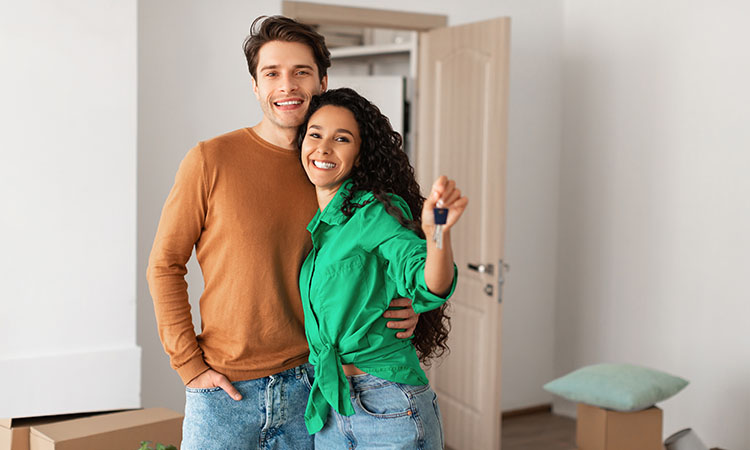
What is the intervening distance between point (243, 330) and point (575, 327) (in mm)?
3175

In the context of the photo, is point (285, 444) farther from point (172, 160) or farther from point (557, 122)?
point (557, 122)

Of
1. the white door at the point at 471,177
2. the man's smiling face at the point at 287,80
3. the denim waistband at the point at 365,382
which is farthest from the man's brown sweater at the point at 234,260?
the white door at the point at 471,177

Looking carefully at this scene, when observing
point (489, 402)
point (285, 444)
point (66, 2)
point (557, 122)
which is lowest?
point (489, 402)

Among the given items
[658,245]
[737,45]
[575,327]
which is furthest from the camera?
[575,327]

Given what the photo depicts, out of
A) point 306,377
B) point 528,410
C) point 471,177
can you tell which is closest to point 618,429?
point 471,177

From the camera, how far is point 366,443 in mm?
1589

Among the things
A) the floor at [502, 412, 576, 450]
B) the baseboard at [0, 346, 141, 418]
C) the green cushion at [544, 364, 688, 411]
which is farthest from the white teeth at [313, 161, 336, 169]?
the floor at [502, 412, 576, 450]

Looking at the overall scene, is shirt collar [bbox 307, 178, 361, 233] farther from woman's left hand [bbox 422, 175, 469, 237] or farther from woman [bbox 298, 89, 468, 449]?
woman's left hand [bbox 422, 175, 469, 237]

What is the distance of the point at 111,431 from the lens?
2412 mm

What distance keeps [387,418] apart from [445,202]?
20.6 inches

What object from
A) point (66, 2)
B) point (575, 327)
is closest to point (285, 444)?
point (66, 2)

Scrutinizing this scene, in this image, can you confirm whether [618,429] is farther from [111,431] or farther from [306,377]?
[111,431]

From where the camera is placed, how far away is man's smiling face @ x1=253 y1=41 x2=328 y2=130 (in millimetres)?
1753

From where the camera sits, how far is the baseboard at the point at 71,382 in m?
2.83
